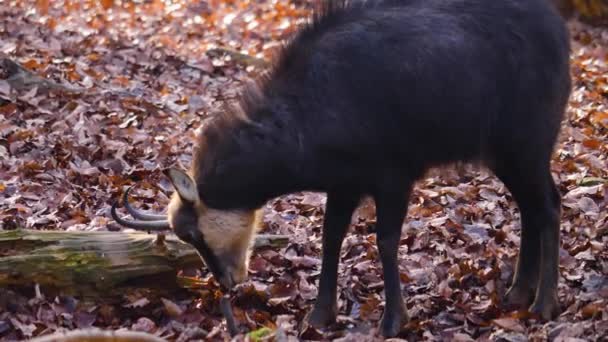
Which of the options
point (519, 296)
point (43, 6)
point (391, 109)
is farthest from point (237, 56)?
point (391, 109)

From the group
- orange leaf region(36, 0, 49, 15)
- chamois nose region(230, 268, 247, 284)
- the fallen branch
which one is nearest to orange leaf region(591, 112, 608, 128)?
chamois nose region(230, 268, 247, 284)

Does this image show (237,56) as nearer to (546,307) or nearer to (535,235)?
(535,235)

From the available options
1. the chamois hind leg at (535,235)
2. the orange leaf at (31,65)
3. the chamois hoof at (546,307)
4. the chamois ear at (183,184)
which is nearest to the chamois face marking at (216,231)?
the chamois ear at (183,184)

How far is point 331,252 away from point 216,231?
0.76 meters

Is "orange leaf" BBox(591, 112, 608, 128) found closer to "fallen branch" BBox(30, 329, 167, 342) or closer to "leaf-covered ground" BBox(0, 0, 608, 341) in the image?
"leaf-covered ground" BBox(0, 0, 608, 341)

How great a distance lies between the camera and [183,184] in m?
5.02

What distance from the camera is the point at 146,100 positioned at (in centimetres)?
925

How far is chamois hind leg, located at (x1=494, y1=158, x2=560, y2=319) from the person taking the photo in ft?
17.8

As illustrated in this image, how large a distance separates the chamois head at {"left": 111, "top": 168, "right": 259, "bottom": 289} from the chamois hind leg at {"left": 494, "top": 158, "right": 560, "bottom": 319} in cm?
161

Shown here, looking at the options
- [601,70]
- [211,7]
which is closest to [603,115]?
[601,70]

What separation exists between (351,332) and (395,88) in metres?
1.47

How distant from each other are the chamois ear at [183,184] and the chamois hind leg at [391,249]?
1021 mm

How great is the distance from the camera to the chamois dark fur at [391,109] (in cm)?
496

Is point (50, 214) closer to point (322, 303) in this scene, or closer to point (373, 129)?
point (322, 303)
